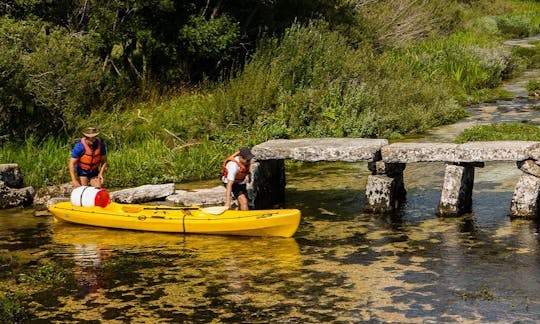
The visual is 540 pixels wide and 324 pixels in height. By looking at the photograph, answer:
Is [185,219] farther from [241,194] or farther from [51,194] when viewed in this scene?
[51,194]

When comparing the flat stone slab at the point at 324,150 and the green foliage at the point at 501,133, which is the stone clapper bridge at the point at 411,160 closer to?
the flat stone slab at the point at 324,150

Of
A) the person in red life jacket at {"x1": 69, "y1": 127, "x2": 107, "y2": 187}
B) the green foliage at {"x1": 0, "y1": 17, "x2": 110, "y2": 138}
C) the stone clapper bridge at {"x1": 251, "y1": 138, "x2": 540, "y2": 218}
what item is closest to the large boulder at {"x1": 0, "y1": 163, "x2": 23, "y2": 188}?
the green foliage at {"x1": 0, "y1": 17, "x2": 110, "y2": 138}

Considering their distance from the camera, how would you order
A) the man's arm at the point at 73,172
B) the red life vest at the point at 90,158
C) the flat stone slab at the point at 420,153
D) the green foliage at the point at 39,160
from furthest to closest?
the green foliage at the point at 39,160 → the red life vest at the point at 90,158 → the man's arm at the point at 73,172 → the flat stone slab at the point at 420,153

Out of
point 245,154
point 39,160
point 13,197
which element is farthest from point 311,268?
point 39,160

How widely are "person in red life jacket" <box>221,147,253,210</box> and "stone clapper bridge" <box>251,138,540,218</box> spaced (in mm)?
913

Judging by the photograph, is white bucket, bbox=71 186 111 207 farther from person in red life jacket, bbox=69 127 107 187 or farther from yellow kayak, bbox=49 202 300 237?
person in red life jacket, bbox=69 127 107 187

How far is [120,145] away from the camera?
19062 mm

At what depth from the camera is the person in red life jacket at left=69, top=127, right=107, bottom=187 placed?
50.3 ft

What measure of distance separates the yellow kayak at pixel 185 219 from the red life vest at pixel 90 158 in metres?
0.80

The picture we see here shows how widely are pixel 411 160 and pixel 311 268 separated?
3.41m

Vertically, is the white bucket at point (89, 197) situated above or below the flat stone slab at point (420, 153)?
below

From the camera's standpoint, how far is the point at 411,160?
14.6m

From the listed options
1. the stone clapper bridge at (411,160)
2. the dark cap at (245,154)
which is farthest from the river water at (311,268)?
the dark cap at (245,154)

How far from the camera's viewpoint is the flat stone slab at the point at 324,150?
48.2 feet
